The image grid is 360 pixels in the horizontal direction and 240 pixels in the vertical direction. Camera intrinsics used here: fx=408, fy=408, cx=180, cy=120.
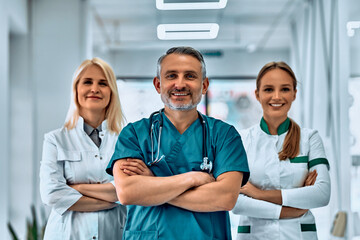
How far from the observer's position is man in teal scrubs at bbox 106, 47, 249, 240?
57.3 inches

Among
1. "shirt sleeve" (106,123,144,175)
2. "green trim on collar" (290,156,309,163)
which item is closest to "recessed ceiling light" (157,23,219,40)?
"green trim on collar" (290,156,309,163)

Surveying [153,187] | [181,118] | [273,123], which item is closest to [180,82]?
[181,118]

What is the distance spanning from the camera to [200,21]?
517 centimetres

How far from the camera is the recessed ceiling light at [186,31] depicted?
444 centimetres

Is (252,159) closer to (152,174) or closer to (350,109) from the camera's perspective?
(152,174)

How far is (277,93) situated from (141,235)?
3.12 ft

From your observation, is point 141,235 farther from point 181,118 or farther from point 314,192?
point 314,192

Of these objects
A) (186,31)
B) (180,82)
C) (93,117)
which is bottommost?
(93,117)

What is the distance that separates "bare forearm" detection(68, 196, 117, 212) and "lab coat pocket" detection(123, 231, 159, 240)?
32cm

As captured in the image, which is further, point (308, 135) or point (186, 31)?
point (186, 31)

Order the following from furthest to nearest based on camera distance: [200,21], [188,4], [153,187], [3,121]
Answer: [200,21] < [188,4] < [3,121] < [153,187]

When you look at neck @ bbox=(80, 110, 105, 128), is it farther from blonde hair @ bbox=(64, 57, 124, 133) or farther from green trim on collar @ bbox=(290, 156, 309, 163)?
green trim on collar @ bbox=(290, 156, 309, 163)

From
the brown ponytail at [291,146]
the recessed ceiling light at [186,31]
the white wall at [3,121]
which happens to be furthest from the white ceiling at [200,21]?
the brown ponytail at [291,146]

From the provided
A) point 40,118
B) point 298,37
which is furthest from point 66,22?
point 298,37
